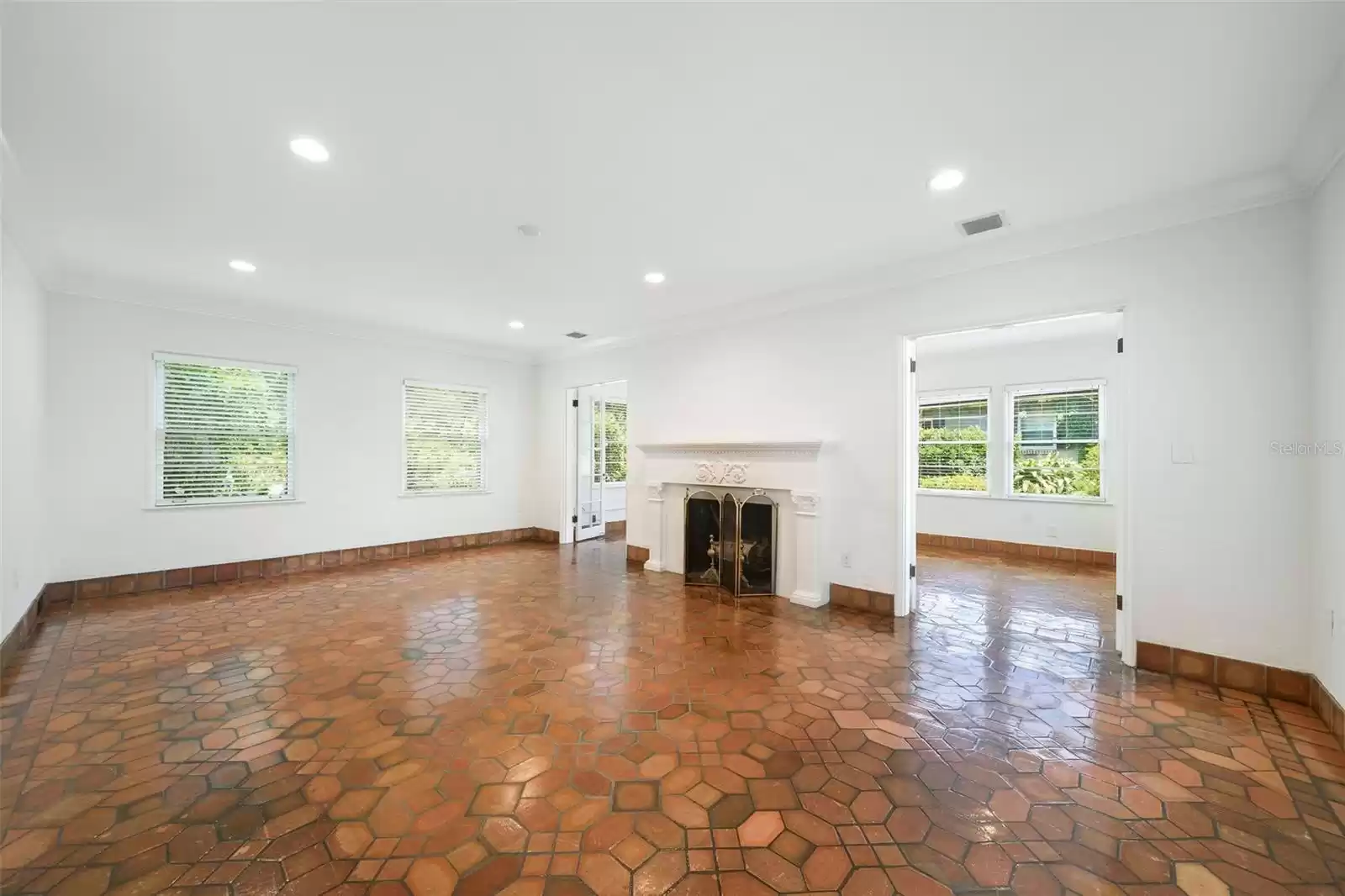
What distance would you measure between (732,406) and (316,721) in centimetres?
373

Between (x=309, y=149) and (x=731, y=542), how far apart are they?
3907mm

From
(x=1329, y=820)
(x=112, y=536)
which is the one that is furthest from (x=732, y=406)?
(x=112, y=536)

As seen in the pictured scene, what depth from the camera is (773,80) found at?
1.96 meters

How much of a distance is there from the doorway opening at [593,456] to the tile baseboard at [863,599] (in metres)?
3.36

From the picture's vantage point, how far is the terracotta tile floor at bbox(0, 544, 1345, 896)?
150 cm

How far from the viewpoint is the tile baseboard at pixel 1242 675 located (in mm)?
2408

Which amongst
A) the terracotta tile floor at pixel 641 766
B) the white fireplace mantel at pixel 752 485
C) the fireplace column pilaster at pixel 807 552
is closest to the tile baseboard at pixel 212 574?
the terracotta tile floor at pixel 641 766

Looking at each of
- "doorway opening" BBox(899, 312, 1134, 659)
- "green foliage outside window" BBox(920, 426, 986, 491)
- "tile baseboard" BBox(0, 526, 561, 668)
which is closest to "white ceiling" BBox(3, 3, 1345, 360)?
"doorway opening" BBox(899, 312, 1134, 659)

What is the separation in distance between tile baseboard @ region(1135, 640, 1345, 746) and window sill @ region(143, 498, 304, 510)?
6.85 meters

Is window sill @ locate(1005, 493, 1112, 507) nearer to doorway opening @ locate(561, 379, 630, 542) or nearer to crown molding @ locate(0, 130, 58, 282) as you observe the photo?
doorway opening @ locate(561, 379, 630, 542)

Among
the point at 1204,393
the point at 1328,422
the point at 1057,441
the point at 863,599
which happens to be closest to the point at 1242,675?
the point at 1328,422

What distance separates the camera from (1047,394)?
612 cm

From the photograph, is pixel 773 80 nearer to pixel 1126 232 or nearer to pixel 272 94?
pixel 272 94

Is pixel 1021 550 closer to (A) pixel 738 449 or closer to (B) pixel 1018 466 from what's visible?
(B) pixel 1018 466
